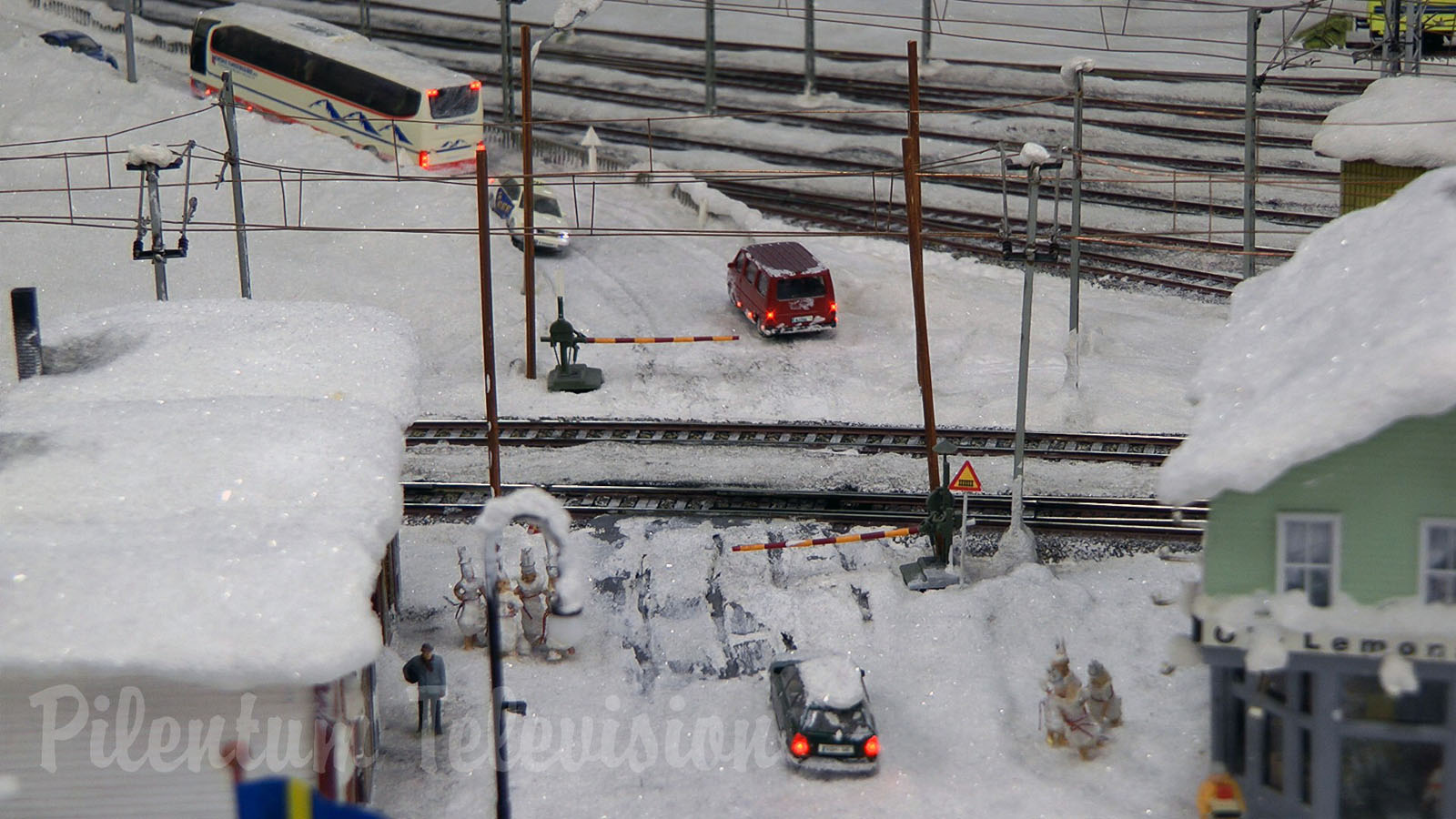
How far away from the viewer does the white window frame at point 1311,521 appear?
16.6 meters

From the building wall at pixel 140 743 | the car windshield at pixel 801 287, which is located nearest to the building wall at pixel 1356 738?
the building wall at pixel 140 743

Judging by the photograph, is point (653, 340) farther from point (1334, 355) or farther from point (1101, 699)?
point (1334, 355)

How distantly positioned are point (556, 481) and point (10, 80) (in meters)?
26.7

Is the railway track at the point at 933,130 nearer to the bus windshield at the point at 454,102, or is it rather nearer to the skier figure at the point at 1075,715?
the bus windshield at the point at 454,102

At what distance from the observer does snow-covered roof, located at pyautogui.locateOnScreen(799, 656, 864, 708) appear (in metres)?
19.3

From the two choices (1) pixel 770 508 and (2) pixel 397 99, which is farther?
(2) pixel 397 99

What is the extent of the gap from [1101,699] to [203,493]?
10.1 metres

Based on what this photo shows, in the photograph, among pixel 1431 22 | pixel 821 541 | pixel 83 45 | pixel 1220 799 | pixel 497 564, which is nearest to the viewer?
pixel 497 564

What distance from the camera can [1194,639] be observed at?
57.2 ft

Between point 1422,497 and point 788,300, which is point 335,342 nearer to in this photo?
point 788,300

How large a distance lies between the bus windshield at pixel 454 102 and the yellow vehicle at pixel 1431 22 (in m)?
22.2

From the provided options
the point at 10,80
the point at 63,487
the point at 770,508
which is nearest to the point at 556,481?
the point at 770,508

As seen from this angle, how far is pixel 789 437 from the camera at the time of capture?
98.4ft

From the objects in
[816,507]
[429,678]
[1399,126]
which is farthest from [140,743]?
[1399,126]
